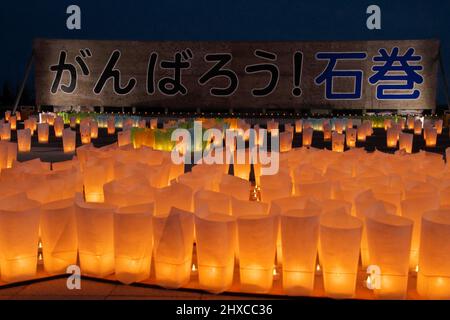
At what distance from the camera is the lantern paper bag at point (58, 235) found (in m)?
4.00

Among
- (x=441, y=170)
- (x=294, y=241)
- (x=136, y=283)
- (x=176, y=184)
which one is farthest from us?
(x=441, y=170)

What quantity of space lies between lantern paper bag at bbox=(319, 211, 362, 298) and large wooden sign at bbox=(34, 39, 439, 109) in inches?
786

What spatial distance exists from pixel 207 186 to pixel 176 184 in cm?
82

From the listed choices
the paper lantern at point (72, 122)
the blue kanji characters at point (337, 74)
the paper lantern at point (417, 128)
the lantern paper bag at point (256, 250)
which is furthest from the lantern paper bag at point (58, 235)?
the blue kanji characters at point (337, 74)

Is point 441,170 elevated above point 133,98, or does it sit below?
below

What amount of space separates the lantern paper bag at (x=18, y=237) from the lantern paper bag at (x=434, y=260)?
275 centimetres

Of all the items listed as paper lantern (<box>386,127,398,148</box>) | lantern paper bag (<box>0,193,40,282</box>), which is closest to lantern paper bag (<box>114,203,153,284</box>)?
lantern paper bag (<box>0,193,40,282</box>)

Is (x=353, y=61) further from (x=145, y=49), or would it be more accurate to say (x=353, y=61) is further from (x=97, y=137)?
(x=97, y=137)

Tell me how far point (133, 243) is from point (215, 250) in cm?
64

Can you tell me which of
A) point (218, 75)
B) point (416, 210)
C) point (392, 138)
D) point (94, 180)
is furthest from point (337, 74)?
point (416, 210)

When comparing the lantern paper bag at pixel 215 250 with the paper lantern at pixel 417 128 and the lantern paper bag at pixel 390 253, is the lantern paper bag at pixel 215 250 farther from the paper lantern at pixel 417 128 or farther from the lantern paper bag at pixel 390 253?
the paper lantern at pixel 417 128

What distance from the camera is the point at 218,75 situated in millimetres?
23719

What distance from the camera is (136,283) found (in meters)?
3.85
